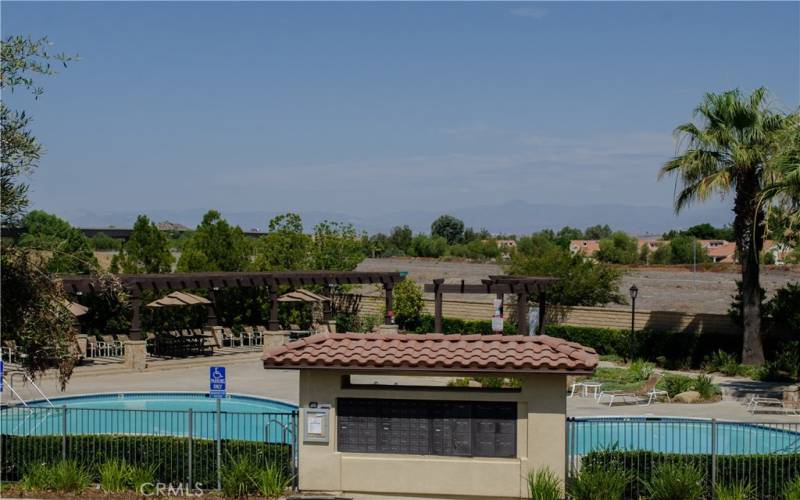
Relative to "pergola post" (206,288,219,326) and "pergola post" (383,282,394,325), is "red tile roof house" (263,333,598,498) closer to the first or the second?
"pergola post" (206,288,219,326)

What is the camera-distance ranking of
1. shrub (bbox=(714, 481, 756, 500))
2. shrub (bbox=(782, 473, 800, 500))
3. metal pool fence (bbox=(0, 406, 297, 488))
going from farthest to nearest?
1. metal pool fence (bbox=(0, 406, 297, 488))
2. shrub (bbox=(714, 481, 756, 500))
3. shrub (bbox=(782, 473, 800, 500))

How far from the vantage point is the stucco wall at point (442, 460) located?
15102mm

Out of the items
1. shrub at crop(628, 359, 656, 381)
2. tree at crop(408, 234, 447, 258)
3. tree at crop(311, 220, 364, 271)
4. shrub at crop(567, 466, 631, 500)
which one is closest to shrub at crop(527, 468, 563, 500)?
shrub at crop(567, 466, 631, 500)

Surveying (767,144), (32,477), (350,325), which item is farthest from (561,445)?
(350,325)

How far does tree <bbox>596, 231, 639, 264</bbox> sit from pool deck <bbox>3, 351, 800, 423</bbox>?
235 feet

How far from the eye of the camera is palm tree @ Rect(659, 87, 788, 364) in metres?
31.1

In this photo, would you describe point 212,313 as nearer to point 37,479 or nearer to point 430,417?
point 37,479

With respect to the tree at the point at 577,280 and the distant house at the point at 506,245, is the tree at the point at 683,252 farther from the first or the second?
the tree at the point at 577,280

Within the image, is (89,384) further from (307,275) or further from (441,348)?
(441,348)

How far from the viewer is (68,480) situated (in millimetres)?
15867

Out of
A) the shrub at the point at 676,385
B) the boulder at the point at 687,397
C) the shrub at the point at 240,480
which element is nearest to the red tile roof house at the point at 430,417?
the shrub at the point at 240,480

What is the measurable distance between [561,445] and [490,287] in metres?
22.5

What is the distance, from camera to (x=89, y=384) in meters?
30.4

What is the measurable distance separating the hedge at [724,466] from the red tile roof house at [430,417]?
3.10ft
